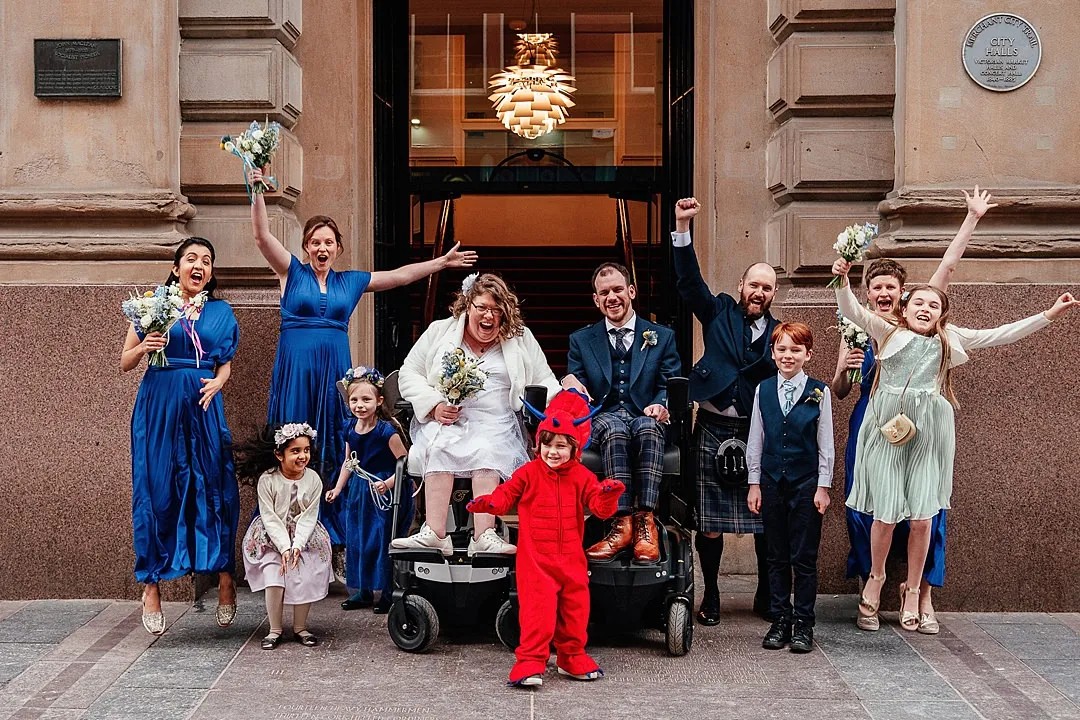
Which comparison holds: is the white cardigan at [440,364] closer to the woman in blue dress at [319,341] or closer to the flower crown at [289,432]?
the flower crown at [289,432]

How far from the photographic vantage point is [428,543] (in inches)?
272

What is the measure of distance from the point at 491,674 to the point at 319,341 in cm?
236

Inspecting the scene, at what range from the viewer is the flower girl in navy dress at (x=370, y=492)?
7.66 meters

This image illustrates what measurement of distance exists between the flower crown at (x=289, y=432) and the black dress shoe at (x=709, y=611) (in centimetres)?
238

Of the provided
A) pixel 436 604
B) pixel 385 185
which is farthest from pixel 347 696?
pixel 385 185

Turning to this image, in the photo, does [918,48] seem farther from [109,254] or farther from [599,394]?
[109,254]

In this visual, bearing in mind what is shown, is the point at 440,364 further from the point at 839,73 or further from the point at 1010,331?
the point at 839,73

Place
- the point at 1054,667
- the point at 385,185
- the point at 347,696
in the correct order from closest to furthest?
the point at 347,696 → the point at 1054,667 → the point at 385,185

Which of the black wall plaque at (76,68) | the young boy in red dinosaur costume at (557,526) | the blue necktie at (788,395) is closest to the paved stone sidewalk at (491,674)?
the young boy in red dinosaur costume at (557,526)

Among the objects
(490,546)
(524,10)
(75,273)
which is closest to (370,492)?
(490,546)

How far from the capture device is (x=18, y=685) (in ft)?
20.7

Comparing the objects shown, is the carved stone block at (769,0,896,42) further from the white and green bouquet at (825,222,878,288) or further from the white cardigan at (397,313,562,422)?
the white cardigan at (397,313,562,422)

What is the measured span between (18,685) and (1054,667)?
499cm

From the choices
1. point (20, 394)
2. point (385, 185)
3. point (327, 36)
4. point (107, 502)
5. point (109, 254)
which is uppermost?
point (327, 36)
